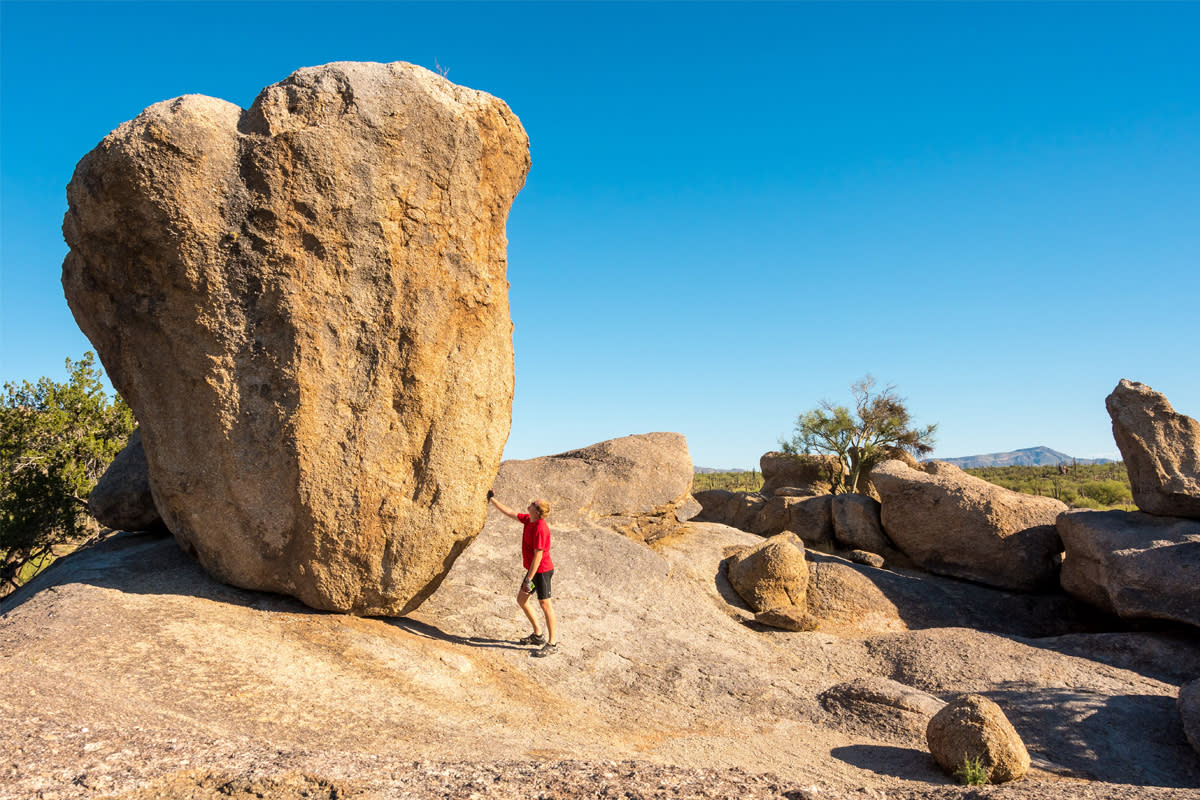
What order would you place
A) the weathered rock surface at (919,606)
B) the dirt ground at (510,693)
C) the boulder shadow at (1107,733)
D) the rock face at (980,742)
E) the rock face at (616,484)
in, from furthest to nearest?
the rock face at (616,484), the weathered rock surface at (919,606), the boulder shadow at (1107,733), the rock face at (980,742), the dirt ground at (510,693)

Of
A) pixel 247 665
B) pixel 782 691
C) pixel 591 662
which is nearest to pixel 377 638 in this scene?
pixel 247 665

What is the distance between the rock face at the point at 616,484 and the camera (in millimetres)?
12797

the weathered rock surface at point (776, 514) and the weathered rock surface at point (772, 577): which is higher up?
the weathered rock surface at point (776, 514)

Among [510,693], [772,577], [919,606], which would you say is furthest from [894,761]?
[919,606]

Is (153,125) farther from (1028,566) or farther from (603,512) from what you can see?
(1028,566)

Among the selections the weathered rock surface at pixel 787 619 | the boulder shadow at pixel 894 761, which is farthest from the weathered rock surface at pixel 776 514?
the boulder shadow at pixel 894 761

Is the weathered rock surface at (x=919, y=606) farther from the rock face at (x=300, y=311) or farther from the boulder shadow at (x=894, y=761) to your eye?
the rock face at (x=300, y=311)

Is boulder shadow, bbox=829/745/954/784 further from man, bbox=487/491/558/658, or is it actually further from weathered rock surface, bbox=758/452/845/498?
weathered rock surface, bbox=758/452/845/498

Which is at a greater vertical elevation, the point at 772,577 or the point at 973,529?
the point at 973,529

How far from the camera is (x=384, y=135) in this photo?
7266mm

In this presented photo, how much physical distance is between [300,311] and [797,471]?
919 inches

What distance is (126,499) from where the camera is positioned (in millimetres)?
9383

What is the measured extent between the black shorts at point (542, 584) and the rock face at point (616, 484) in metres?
3.82

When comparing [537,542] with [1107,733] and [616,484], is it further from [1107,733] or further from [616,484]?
[1107,733]
